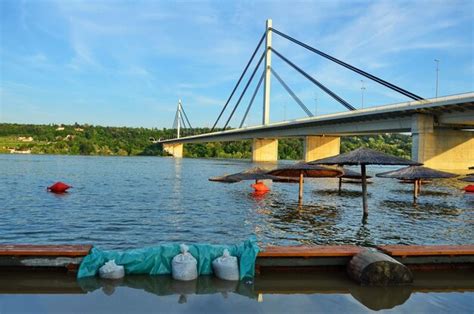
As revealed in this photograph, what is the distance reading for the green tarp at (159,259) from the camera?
8.55 m

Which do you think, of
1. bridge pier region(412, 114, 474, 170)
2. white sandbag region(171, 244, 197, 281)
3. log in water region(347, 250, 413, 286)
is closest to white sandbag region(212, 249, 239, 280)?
white sandbag region(171, 244, 197, 281)

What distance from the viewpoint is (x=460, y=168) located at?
2002 inches

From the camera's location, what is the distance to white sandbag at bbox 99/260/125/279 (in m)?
8.27

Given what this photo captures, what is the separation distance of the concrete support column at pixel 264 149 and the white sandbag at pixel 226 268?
89023mm

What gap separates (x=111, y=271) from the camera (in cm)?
827

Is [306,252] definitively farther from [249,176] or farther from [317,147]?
[317,147]

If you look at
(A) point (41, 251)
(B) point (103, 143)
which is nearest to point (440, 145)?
(A) point (41, 251)

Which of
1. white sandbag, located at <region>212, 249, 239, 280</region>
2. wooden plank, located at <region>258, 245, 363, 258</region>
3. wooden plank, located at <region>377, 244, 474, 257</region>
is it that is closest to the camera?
white sandbag, located at <region>212, 249, 239, 280</region>

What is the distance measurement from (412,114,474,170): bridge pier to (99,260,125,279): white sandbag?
146 ft

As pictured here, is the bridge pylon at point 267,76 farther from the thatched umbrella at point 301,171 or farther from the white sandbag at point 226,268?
the white sandbag at point 226,268

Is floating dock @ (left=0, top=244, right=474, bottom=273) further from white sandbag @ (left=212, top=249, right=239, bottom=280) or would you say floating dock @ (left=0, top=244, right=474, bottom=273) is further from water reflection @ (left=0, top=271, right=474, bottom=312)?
white sandbag @ (left=212, top=249, right=239, bottom=280)

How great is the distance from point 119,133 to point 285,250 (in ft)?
511

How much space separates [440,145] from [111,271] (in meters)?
47.9

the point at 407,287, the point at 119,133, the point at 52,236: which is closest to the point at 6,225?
the point at 52,236
